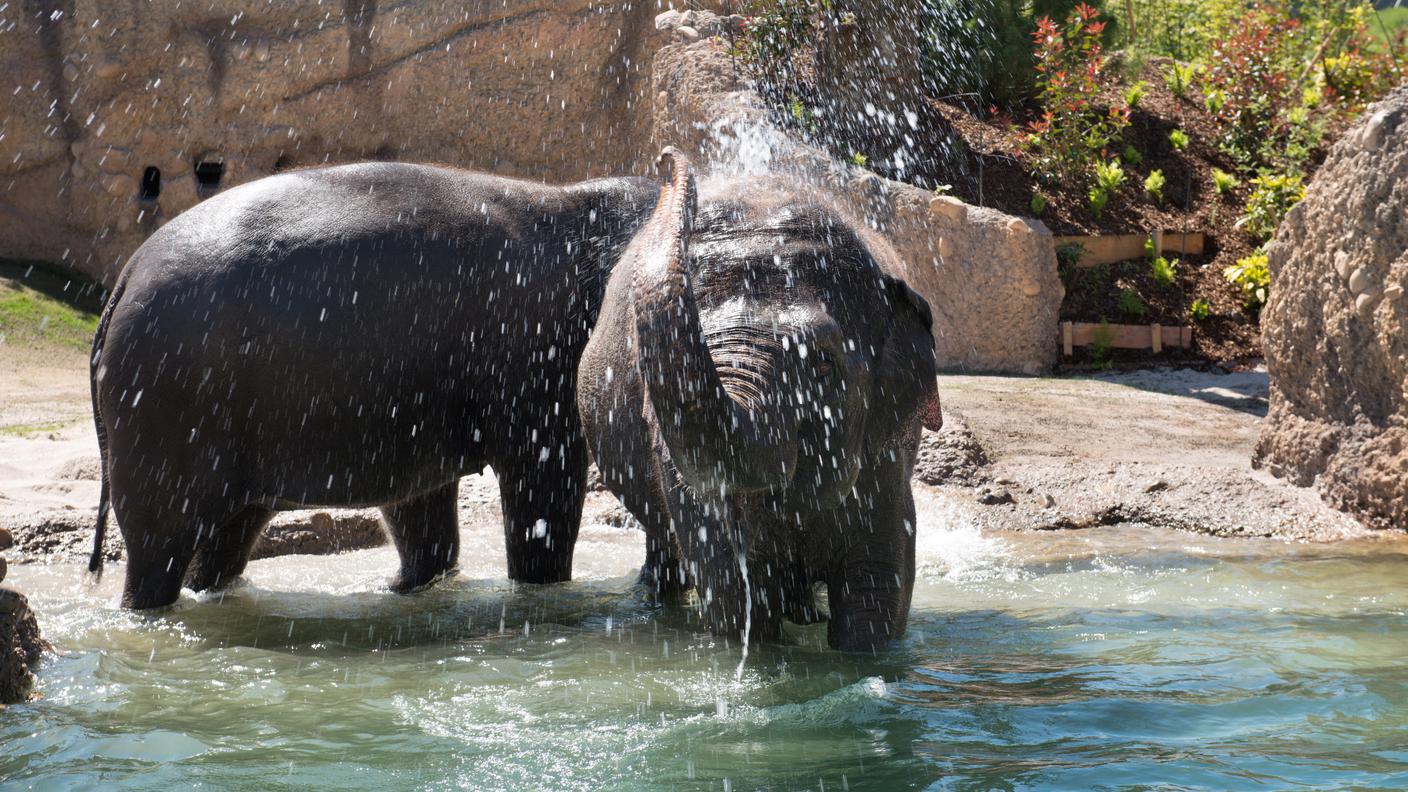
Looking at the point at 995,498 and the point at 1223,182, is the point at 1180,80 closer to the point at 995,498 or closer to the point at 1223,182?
the point at 1223,182

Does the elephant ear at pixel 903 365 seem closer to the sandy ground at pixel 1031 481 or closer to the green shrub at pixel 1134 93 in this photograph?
the sandy ground at pixel 1031 481

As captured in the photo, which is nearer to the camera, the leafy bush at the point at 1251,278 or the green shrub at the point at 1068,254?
the leafy bush at the point at 1251,278

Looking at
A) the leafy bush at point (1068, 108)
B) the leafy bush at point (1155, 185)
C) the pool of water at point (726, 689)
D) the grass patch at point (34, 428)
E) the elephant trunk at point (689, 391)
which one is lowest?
the pool of water at point (726, 689)

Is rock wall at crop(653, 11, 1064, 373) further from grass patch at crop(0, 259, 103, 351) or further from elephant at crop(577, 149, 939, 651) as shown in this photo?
grass patch at crop(0, 259, 103, 351)

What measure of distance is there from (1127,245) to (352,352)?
30.8ft

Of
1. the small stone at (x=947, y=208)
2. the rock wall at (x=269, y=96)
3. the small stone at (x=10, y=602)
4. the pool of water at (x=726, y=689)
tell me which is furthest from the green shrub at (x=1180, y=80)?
the small stone at (x=10, y=602)

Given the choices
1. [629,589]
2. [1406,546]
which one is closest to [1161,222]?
[1406,546]

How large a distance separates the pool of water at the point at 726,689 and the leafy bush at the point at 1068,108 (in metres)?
7.61

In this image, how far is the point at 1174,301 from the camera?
12.4m

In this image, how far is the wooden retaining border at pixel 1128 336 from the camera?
1186cm

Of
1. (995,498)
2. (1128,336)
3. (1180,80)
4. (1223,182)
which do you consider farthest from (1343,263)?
(1180,80)

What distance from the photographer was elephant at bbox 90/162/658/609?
513cm

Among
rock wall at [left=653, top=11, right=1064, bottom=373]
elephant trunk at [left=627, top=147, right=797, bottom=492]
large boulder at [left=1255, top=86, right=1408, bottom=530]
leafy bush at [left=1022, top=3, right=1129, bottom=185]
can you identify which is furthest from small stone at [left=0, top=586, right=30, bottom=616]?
leafy bush at [left=1022, top=3, right=1129, bottom=185]

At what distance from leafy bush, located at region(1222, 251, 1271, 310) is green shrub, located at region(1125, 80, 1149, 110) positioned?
115 inches
